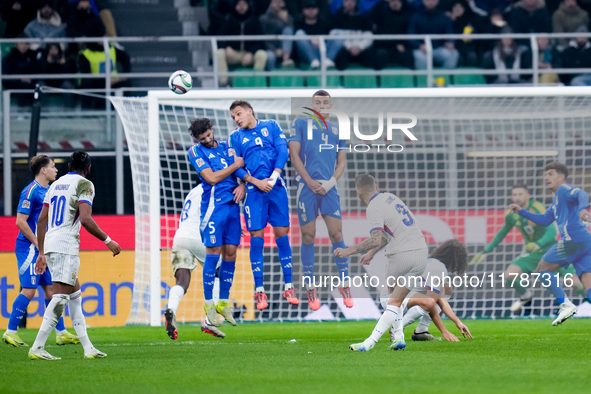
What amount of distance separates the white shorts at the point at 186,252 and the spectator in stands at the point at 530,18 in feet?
32.0

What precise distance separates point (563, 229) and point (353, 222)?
2.70 metres

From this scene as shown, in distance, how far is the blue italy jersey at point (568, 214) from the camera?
11.5m

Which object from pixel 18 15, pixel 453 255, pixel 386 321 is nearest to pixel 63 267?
pixel 386 321

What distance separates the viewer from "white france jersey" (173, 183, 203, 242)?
35.0 feet

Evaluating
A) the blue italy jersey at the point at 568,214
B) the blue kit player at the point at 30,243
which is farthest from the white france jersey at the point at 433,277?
the blue kit player at the point at 30,243

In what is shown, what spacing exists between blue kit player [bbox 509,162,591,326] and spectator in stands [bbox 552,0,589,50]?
7.17m

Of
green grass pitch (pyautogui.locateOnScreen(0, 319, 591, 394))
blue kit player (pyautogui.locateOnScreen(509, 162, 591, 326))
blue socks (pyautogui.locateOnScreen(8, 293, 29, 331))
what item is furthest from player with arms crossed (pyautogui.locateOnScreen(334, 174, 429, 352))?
blue socks (pyautogui.locateOnScreen(8, 293, 29, 331))

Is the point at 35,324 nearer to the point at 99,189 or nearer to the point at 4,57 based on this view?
the point at 99,189

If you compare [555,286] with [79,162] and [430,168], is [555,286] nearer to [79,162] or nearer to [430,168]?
[430,168]

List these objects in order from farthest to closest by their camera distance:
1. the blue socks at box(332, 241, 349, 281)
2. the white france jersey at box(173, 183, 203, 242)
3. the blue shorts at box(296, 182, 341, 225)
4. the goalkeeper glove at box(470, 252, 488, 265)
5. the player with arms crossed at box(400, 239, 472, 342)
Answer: the goalkeeper glove at box(470, 252, 488, 265)
the blue socks at box(332, 241, 349, 281)
the blue shorts at box(296, 182, 341, 225)
the white france jersey at box(173, 183, 203, 242)
the player with arms crossed at box(400, 239, 472, 342)

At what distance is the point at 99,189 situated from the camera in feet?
47.5

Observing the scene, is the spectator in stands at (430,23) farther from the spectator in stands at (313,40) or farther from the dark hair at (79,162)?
the dark hair at (79,162)

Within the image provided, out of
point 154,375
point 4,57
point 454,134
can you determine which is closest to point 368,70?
point 454,134

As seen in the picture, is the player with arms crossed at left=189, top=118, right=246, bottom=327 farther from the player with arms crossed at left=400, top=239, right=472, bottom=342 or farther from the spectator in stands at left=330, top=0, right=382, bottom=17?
the spectator in stands at left=330, top=0, right=382, bottom=17
